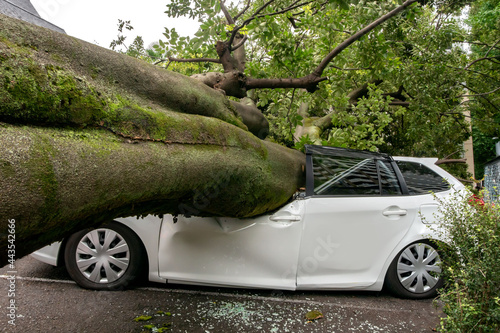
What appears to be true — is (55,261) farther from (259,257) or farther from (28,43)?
(28,43)

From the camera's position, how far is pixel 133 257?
349 cm

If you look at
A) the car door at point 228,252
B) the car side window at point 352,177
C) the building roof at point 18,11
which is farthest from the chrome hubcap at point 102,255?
the building roof at point 18,11

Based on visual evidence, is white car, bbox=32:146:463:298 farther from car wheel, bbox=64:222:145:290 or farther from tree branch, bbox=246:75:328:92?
tree branch, bbox=246:75:328:92

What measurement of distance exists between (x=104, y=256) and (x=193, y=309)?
1065mm

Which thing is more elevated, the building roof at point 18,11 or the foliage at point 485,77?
the building roof at point 18,11

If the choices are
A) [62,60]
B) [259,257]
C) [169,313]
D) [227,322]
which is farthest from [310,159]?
[62,60]

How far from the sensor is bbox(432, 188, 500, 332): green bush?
2205 millimetres

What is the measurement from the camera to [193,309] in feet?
10.6

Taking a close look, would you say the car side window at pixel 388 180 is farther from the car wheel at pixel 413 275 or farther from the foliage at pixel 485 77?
the foliage at pixel 485 77

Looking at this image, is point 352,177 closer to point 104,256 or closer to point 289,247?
point 289,247

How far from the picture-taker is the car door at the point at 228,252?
3.42 m

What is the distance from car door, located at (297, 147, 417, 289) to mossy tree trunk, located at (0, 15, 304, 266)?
40.2 inches

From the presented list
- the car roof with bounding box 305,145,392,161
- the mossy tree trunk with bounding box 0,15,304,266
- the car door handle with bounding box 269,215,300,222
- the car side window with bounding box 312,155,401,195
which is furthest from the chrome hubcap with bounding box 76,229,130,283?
the car roof with bounding box 305,145,392,161

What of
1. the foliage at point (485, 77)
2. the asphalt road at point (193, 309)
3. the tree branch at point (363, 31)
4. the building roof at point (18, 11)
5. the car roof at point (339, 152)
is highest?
the building roof at point (18, 11)
